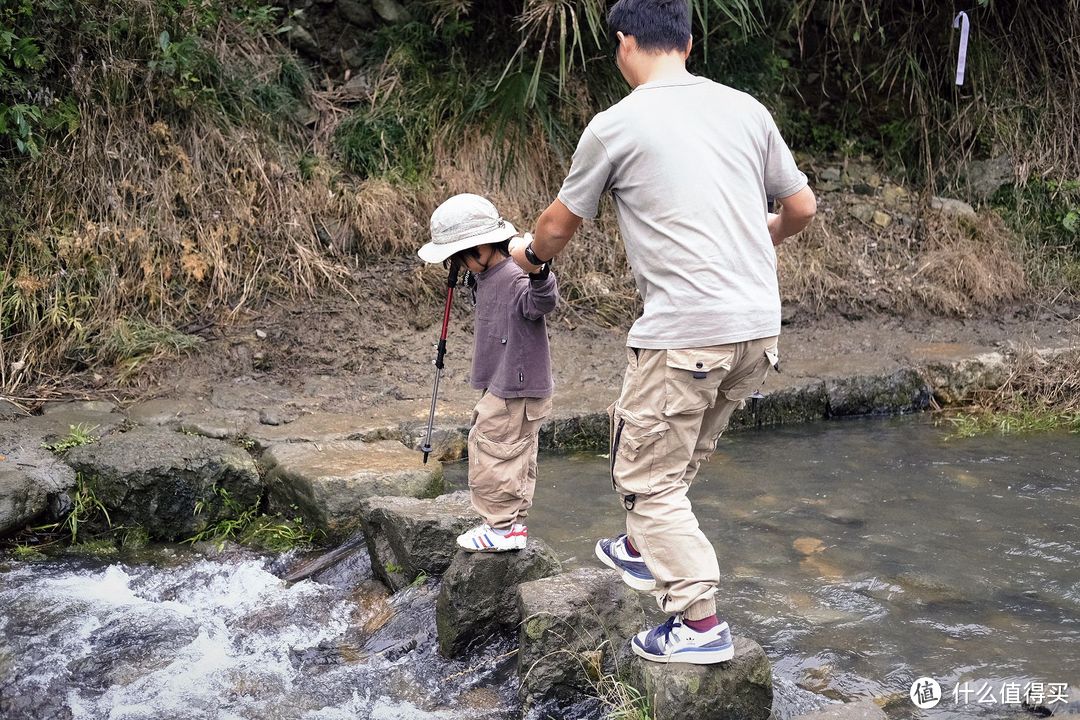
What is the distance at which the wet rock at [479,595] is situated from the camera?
3.69 m

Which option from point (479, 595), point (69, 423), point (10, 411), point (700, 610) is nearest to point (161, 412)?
point (69, 423)

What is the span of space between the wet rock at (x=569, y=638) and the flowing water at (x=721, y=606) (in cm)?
17

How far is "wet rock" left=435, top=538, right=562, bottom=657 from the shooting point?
369 cm

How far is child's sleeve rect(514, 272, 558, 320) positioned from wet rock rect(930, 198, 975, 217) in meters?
5.85

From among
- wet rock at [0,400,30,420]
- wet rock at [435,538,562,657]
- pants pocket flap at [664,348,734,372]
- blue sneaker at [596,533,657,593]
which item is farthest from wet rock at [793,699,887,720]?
wet rock at [0,400,30,420]

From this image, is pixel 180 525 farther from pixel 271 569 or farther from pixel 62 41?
pixel 62 41

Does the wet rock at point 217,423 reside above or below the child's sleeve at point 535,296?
below

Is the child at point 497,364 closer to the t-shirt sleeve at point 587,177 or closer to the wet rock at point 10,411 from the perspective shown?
the t-shirt sleeve at point 587,177

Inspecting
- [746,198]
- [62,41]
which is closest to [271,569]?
[746,198]

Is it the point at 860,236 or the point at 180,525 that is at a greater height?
the point at 860,236

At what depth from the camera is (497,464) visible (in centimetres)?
361

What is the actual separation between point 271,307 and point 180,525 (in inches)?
83.7

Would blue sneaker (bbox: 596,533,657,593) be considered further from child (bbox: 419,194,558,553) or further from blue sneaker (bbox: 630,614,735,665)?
child (bbox: 419,194,558,553)

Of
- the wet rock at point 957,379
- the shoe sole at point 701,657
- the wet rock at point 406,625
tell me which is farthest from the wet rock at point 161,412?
the wet rock at point 957,379
